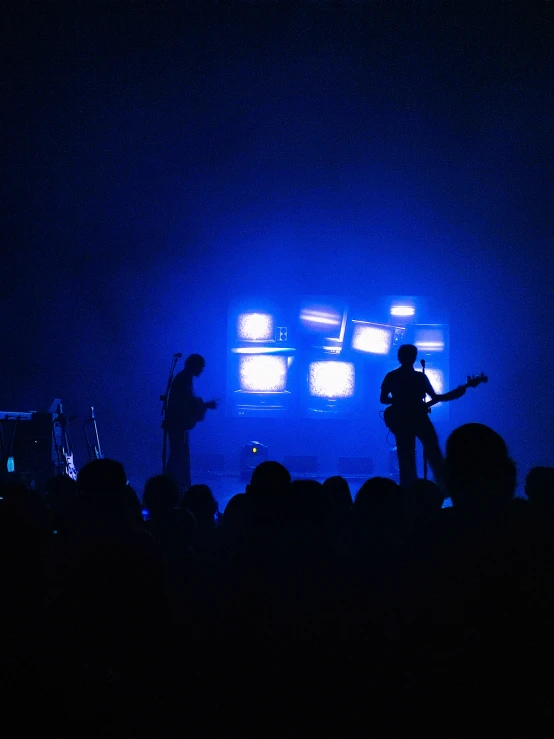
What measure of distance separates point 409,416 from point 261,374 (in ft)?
18.7

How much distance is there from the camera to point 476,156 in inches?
374

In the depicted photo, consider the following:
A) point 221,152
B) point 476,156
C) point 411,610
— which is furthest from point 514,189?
point 411,610

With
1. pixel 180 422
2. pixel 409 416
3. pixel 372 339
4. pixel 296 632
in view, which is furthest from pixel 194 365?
pixel 372 339

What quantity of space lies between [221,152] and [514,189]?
4977 mm

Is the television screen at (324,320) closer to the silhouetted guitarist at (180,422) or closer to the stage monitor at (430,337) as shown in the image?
the stage monitor at (430,337)

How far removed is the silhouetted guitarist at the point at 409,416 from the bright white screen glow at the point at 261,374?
216 inches

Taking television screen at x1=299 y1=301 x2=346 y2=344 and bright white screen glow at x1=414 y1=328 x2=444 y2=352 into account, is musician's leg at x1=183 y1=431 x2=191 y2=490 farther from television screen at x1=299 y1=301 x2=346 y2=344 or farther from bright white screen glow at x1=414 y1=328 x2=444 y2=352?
bright white screen glow at x1=414 y1=328 x2=444 y2=352

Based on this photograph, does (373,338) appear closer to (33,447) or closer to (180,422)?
(180,422)

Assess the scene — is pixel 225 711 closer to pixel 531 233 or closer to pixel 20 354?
pixel 20 354

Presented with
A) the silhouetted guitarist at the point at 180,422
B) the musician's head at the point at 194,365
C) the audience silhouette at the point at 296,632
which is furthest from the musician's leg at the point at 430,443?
the audience silhouette at the point at 296,632

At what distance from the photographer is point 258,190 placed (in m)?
10.1

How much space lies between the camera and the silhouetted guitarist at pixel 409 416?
15.8 feet

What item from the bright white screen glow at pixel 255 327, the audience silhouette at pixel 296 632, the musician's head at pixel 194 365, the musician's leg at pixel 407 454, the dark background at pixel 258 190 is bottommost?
the audience silhouette at pixel 296 632

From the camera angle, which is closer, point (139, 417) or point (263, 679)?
point (263, 679)
